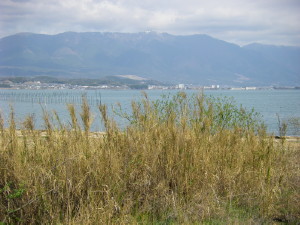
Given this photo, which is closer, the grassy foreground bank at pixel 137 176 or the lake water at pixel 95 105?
the grassy foreground bank at pixel 137 176

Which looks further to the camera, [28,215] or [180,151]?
[180,151]

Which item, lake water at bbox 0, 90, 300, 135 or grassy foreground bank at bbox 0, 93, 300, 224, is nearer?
grassy foreground bank at bbox 0, 93, 300, 224

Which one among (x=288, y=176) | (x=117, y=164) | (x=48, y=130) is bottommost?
(x=288, y=176)

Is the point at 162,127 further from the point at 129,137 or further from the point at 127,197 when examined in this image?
the point at 127,197

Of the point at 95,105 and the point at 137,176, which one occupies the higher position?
the point at 95,105

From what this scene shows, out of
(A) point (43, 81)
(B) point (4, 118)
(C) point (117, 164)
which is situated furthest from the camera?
(A) point (43, 81)

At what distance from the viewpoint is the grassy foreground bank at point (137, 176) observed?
196 inches

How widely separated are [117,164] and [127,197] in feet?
1.67

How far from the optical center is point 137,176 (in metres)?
5.71

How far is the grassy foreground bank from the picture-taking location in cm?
499

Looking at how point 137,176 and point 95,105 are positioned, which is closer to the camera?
point 137,176

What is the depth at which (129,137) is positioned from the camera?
607cm

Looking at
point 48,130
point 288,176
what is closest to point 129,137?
point 48,130

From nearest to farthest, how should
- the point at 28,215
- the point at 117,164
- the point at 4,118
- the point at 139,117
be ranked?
the point at 28,215
the point at 117,164
the point at 4,118
the point at 139,117
